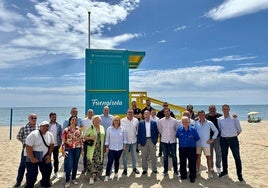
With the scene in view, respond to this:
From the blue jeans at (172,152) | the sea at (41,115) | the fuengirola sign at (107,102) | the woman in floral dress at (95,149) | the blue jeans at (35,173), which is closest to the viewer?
the blue jeans at (35,173)

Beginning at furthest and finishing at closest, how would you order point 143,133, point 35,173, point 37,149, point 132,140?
point 132,140 → point 143,133 → point 35,173 → point 37,149

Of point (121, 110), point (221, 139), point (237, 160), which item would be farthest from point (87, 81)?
point (237, 160)

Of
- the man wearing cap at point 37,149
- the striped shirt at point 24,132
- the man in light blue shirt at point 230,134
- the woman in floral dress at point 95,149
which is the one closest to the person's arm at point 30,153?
the man wearing cap at point 37,149

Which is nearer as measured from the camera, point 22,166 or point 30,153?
point 30,153

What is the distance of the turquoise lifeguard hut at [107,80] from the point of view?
866cm

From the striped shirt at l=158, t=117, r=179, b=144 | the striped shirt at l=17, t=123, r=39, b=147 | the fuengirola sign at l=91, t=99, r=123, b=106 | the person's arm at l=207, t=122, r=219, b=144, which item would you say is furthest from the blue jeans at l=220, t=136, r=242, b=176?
the striped shirt at l=17, t=123, r=39, b=147

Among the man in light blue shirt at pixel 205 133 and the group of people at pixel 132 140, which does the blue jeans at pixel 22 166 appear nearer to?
the group of people at pixel 132 140

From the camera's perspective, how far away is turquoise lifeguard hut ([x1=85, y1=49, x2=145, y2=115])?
8.66 metres

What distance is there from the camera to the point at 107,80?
8867 mm

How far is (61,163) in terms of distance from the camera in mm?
8047

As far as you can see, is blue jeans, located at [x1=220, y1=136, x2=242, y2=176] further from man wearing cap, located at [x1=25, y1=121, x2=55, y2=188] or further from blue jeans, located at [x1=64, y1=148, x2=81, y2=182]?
man wearing cap, located at [x1=25, y1=121, x2=55, y2=188]

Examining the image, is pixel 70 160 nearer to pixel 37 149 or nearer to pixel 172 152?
pixel 37 149

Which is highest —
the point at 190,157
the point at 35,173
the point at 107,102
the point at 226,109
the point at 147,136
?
the point at 107,102

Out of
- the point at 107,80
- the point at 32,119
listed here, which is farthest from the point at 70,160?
the point at 107,80
